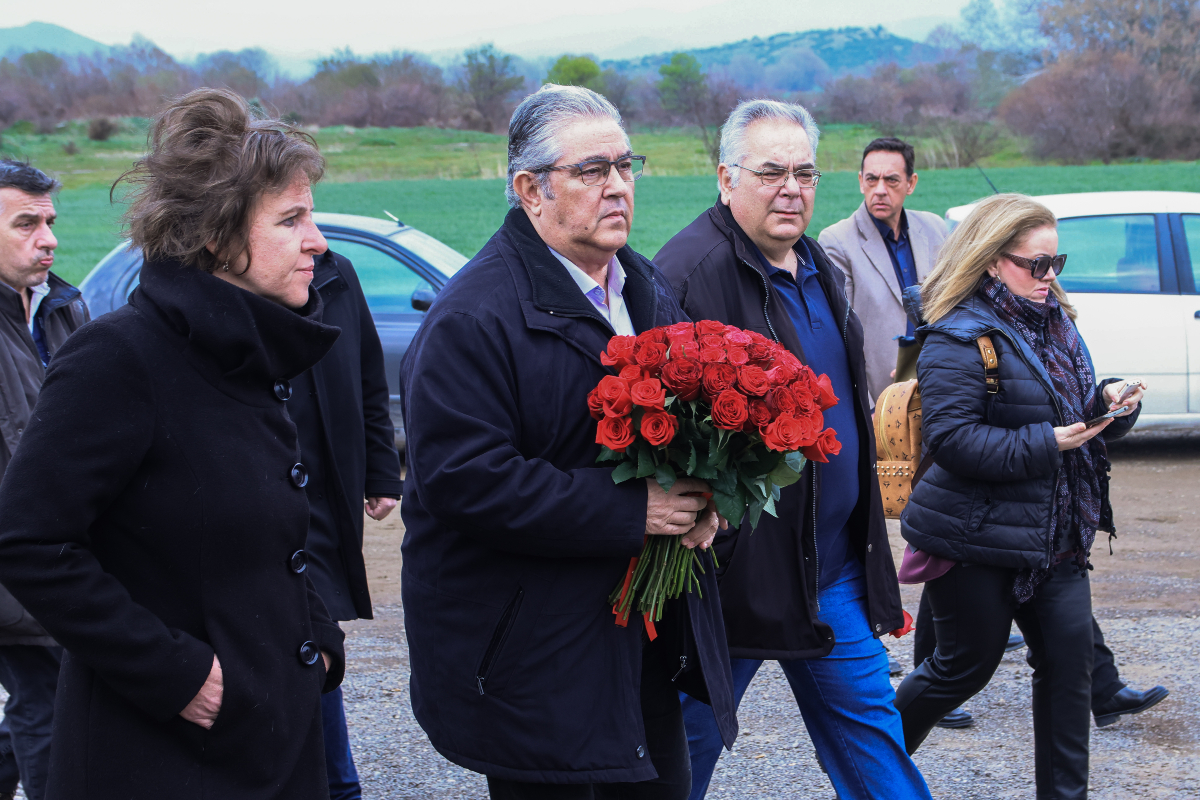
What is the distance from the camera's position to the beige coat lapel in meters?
6.12

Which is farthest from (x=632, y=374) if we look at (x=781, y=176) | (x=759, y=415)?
(x=781, y=176)

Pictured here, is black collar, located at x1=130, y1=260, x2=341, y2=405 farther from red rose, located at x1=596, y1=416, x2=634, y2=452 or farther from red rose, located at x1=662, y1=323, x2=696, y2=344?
red rose, located at x1=662, y1=323, x2=696, y2=344

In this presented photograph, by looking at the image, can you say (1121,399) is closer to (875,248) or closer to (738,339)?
(738,339)

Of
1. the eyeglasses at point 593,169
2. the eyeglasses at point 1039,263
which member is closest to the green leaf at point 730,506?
the eyeglasses at point 593,169

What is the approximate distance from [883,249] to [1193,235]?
4070 millimetres

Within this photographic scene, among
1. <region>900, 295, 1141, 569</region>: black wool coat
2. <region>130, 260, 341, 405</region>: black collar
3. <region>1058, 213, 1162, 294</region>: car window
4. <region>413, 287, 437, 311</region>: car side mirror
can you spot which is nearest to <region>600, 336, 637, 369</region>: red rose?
<region>130, 260, 341, 405</region>: black collar

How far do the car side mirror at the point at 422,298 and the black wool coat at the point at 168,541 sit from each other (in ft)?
19.8

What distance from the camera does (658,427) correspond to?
229cm

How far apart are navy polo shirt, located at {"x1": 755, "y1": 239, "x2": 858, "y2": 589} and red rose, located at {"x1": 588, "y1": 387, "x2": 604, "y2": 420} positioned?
1.03 meters

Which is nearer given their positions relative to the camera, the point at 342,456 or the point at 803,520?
the point at 803,520

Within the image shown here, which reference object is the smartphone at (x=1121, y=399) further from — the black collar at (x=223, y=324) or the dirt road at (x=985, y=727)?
the black collar at (x=223, y=324)

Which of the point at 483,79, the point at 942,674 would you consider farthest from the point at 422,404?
the point at 483,79

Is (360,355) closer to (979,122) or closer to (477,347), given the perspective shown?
(477,347)

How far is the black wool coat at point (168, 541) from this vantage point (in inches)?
76.8
